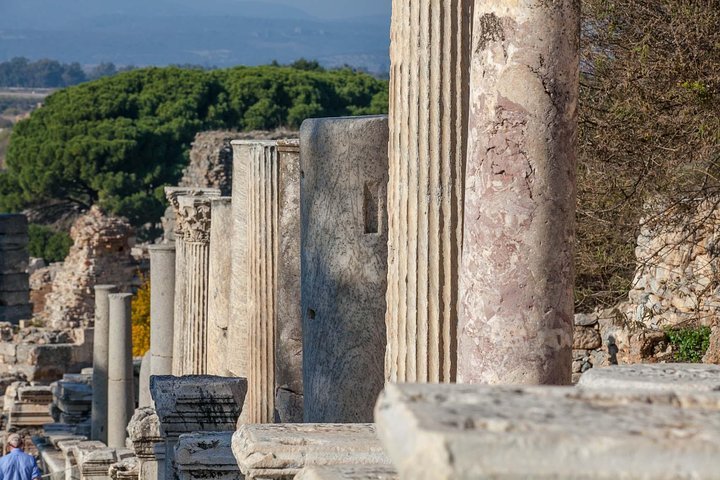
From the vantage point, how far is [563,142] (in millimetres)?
4516

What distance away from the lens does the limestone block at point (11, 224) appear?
29219mm

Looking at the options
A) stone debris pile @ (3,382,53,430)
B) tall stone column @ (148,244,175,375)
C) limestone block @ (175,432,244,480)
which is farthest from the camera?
A: stone debris pile @ (3,382,53,430)

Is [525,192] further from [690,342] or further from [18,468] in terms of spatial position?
[18,468]

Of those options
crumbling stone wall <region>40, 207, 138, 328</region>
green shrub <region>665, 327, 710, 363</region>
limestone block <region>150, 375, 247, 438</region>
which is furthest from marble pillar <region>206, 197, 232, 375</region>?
crumbling stone wall <region>40, 207, 138, 328</region>

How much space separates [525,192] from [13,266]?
25966 mm

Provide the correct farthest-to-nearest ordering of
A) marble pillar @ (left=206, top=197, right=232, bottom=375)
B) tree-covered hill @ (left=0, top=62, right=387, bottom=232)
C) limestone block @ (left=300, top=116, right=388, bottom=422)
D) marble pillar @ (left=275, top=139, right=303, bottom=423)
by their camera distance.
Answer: tree-covered hill @ (left=0, top=62, right=387, bottom=232)
marble pillar @ (left=206, top=197, right=232, bottom=375)
marble pillar @ (left=275, top=139, right=303, bottom=423)
limestone block @ (left=300, top=116, right=388, bottom=422)

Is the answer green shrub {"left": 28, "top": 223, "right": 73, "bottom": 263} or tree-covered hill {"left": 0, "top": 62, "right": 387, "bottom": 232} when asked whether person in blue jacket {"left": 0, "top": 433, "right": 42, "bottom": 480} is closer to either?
tree-covered hill {"left": 0, "top": 62, "right": 387, "bottom": 232}

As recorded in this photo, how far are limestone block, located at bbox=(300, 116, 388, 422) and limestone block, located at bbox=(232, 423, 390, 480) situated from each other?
1.67 m

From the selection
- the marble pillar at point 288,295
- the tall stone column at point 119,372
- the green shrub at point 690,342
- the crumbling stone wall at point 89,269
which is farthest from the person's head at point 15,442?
the crumbling stone wall at point 89,269

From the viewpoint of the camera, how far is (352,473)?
11.5ft

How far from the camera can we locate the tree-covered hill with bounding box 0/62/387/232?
45969mm

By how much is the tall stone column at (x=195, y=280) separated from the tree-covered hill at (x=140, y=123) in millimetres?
32911

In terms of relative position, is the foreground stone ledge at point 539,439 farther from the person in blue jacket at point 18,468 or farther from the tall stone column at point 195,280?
the tall stone column at point 195,280

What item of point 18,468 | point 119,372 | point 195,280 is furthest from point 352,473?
point 119,372
